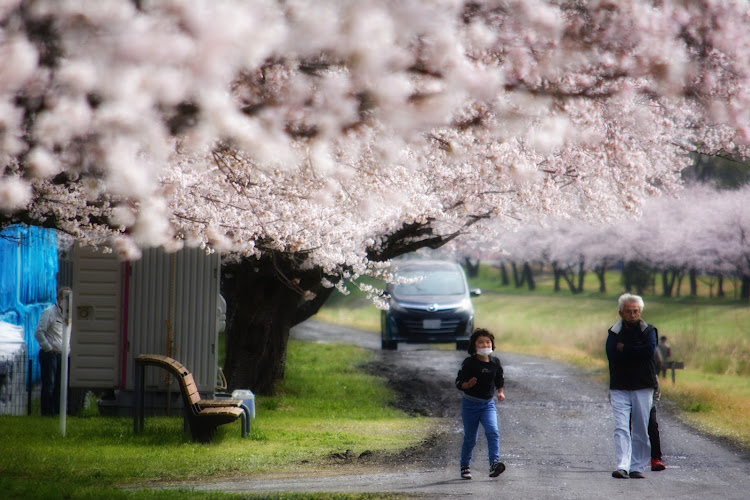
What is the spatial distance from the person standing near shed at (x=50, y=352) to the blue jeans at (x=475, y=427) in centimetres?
602

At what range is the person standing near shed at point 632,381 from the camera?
27.0 ft

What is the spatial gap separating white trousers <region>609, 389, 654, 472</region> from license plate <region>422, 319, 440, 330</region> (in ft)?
44.4

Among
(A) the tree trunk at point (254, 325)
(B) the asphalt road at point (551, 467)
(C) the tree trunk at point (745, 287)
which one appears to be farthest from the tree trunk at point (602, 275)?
(A) the tree trunk at point (254, 325)

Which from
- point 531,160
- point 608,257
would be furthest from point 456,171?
point 608,257

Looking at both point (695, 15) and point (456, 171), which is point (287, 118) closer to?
point (695, 15)

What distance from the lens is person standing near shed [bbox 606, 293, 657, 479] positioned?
8.23 meters

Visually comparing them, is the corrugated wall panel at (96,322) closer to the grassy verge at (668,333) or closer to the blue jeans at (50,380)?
the blue jeans at (50,380)

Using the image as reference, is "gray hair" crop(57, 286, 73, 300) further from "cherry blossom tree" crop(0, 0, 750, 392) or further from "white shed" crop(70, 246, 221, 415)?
"cherry blossom tree" crop(0, 0, 750, 392)

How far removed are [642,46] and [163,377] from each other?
346 inches

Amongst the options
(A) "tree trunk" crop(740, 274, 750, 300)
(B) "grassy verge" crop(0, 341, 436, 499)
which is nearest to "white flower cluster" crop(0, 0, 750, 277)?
(B) "grassy verge" crop(0, 341, 436, 499)

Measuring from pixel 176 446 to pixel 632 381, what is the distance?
5189mm

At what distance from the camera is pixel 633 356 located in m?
8.27

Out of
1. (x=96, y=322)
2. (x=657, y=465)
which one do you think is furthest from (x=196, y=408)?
→ (x=657, y=465)

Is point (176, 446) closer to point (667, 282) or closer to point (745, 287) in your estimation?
point (745, 287)
